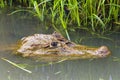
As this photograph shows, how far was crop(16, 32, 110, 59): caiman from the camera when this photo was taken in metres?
3.39

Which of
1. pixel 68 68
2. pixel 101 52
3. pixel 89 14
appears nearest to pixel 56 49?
pixel 68 68

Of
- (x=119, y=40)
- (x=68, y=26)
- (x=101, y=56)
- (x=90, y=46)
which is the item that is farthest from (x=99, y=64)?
(x=68, y=26)

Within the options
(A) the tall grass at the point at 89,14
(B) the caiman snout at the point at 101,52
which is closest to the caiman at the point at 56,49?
(B) the caiman snout at the point at 101,52

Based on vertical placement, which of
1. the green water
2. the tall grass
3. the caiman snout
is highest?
the tall grass

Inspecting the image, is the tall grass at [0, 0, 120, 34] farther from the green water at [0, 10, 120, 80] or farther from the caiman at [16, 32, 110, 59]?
the caiman at [16, 32, 110, 59]

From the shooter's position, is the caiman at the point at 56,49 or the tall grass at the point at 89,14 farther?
the tall grass at the point at 89,14

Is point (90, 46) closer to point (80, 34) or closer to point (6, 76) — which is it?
point (80, 34)

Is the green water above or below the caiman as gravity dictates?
below

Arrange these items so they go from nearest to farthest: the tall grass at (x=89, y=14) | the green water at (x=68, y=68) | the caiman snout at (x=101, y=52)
→ the green water at (x=68, y=68)
the caiman snout at (x=101, y=52)
the tall grass at (x=89, y=14)

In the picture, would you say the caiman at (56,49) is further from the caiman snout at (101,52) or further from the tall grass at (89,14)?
the tall grass at (89,14)

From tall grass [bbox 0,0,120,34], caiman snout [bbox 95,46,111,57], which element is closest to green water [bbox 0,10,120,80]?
caiman snout [bbox 95,46,111,57]

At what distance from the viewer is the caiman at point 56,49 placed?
3.39 m

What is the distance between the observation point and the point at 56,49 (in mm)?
3447

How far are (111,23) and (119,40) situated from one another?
45 cm
